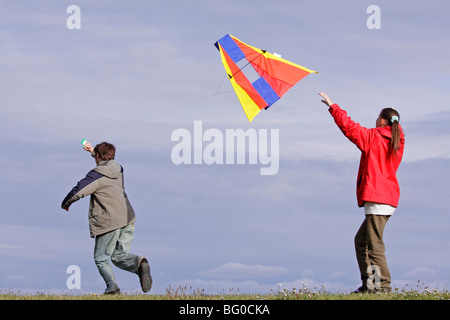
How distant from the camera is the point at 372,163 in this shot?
10.4 m

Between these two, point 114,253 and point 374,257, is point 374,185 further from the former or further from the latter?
point 114,253

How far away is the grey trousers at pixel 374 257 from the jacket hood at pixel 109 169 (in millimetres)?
3998

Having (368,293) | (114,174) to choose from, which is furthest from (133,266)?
(368,293)

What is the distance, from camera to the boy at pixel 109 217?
11.1m

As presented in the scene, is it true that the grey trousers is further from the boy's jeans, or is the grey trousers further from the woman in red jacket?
the boy's jeans

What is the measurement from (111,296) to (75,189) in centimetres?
176

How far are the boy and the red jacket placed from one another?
362 centimetres

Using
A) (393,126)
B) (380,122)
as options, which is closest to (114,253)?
(380,122)

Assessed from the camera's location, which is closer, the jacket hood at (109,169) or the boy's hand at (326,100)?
the boy's hand at (326,100)

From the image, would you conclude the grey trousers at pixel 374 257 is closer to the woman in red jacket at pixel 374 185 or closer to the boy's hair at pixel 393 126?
the woman in red jacket at pixel 374 185

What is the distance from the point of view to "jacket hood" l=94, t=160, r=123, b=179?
36.9 ft

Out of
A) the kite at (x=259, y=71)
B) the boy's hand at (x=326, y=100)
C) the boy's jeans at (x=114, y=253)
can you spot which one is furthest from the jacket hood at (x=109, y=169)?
the boy's hand at (x=326, y=100)

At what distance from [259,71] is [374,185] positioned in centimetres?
351
